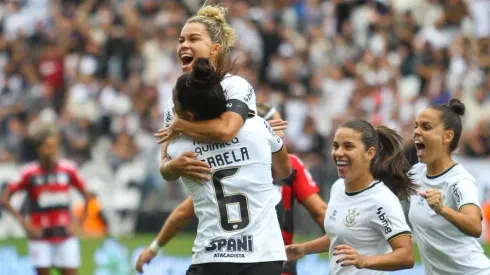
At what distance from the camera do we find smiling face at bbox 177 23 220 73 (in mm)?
6102

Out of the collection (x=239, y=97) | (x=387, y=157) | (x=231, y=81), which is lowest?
(x=387, y=157)

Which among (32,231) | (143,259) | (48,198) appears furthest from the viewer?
(48,198)

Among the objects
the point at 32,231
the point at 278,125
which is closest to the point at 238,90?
the point at 278,125

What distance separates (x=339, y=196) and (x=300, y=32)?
40.9 ft

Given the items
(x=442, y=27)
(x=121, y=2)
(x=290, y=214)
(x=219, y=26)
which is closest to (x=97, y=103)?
(x=121, y=2)

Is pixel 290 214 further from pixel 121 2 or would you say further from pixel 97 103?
pixel 121 2

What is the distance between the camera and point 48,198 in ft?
39.6

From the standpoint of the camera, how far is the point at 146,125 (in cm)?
1736

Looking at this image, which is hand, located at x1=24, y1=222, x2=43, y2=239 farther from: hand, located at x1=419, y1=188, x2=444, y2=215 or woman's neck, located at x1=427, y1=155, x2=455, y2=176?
hand, located at x1=419, y1=188, x2=444, y2=215

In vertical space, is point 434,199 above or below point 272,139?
below

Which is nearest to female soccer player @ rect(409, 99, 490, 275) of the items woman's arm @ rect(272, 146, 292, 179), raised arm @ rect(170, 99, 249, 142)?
woman's arm @ rect(272, 146, 292, 179)

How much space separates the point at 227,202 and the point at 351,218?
869 mm

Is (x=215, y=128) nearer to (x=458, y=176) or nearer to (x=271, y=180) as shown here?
(x=271, y=180)

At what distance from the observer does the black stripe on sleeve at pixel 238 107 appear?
580 cm
